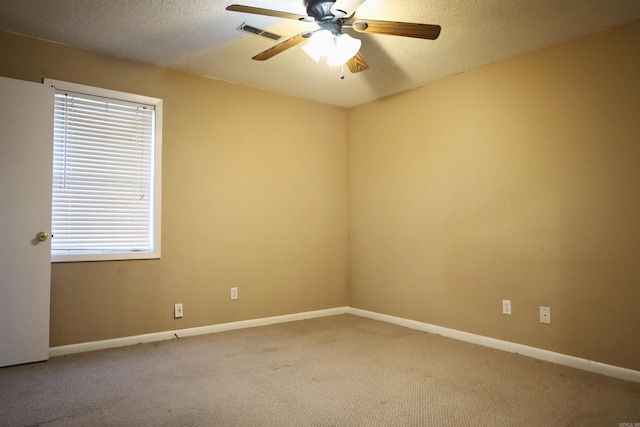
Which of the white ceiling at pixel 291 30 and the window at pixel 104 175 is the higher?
the white ceiling at pixel 291 30

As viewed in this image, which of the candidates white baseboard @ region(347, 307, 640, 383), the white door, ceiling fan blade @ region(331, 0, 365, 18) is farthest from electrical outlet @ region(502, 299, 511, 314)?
the white door

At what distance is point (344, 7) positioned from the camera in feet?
8.13

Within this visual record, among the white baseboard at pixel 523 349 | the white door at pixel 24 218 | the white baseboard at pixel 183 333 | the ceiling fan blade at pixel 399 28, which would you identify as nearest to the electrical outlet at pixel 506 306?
the white baseboard at pixel 523 349

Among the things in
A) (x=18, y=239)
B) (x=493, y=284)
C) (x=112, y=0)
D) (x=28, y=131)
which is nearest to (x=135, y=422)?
(x=18, y=239)

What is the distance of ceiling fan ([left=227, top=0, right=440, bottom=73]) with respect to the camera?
2.26m

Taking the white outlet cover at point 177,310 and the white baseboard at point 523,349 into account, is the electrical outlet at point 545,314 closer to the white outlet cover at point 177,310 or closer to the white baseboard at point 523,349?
the white baseboard at point 523,349

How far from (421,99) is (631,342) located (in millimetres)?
2617

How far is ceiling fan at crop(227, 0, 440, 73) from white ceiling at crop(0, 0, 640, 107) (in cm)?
23

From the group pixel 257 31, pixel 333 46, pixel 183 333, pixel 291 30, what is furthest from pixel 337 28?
pixel 183 333

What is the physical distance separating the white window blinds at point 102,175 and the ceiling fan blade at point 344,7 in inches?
79.1

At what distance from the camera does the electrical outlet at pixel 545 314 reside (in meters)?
3.08

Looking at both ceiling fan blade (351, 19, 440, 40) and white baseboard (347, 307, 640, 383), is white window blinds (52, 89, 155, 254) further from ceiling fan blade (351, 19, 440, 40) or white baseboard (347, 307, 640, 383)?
white baseboard (347, 307, 640, 383)

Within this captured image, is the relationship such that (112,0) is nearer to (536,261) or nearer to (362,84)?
(362,84)

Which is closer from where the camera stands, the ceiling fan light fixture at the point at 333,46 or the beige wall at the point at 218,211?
the ceiling fan light fixture at the point at 333,46
